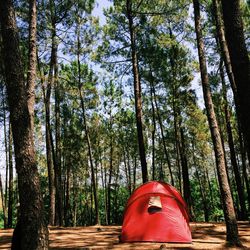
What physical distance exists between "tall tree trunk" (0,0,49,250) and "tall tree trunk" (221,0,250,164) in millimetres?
3922

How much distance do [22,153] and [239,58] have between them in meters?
4.27

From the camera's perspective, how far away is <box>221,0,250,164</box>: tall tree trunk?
192 inches

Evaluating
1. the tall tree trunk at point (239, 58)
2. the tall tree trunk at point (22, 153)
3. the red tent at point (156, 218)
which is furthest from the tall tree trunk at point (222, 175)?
the tall tree trunk at point (22, 153)

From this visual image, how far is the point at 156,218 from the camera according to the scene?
907 cm

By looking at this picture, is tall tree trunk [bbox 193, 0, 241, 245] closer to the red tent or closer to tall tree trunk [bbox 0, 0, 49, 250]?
the red tent

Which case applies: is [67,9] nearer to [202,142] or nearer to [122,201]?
[202,142]

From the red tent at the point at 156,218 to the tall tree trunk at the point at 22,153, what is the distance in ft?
11.3

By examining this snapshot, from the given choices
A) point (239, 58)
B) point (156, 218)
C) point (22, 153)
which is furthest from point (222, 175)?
point (22, 153)

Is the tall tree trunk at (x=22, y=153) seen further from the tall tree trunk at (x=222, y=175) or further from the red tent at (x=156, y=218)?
the tall tree trunk at (x=222, y=175)

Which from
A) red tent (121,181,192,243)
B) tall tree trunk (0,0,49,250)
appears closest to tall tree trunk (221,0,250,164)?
tall tree trunk (0,0,49,250)

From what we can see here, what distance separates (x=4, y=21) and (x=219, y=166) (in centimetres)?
644

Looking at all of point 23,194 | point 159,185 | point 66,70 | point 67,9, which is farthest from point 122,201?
point 23,194

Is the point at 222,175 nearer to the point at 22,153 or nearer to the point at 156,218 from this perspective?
the point at 156,218

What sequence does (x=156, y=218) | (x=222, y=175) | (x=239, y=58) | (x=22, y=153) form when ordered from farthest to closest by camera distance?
1. (x=156, y=218)
2. (x=222, y=175)
3. (x=22, y=153)
4. (x=239, y=58)
